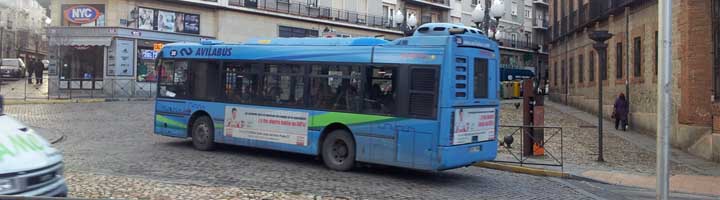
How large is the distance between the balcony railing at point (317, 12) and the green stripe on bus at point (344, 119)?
2969cm

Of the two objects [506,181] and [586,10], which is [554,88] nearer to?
[586,10]

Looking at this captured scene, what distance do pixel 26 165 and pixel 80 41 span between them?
33059 millimetres

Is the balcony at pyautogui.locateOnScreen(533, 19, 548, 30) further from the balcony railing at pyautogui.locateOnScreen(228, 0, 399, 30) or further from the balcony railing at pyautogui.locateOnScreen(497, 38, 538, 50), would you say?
the balcony railing at pyautogui.locateOnScreen(228, 0, 399, 30)

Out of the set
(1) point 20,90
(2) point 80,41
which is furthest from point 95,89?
(1) point 20,90

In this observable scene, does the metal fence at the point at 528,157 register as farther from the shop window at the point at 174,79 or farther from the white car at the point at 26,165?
the white car at the point at 26,165

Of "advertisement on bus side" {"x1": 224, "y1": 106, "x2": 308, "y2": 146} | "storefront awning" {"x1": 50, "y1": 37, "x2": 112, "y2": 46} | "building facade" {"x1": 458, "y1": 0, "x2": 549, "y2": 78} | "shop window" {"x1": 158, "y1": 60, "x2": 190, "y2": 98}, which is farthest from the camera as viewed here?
"building facade" {"x1": 458, "y1": 0, "x2": 549, "y2": 78}

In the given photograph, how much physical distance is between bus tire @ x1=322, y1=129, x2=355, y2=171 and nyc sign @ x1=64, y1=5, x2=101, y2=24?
28659 mm

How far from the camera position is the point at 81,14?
119 feet

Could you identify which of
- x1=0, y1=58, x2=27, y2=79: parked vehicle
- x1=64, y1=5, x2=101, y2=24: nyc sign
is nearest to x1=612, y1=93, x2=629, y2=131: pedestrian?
x1=64, y1=5, x2=101, y2=24: nyc sign

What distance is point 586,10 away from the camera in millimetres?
29734

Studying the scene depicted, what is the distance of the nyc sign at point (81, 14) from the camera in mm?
35969

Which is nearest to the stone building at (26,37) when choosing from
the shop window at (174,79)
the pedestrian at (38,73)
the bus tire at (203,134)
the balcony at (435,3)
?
the pedestrian at (38,73)

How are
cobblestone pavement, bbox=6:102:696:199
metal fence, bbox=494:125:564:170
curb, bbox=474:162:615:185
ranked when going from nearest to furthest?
cobblestone pavement, bbox=6:102:696:199 → curb, bbox=474:162:615:185 → metal fence, bbox=494:125:564:170

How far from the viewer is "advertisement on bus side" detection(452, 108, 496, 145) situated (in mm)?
10500
